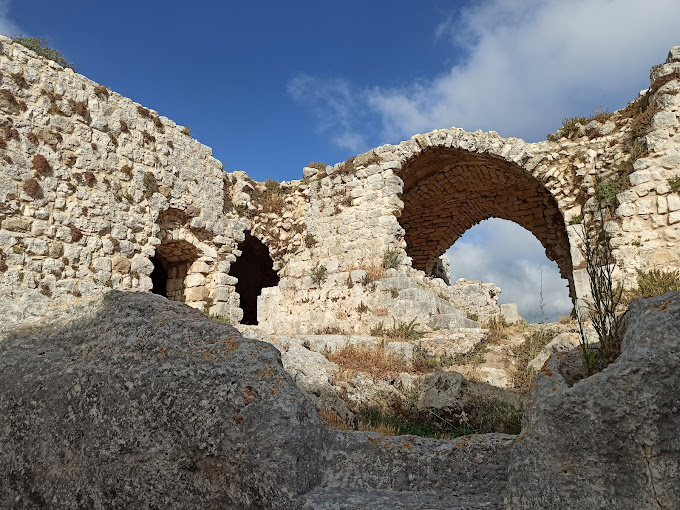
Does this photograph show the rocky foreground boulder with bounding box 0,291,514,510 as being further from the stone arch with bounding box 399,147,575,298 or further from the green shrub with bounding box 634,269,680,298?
the stone arch with bounding box 399,147,575,298

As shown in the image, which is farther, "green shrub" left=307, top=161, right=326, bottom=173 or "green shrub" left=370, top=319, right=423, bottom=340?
"green shrub" left=307, top=161, right=326, bottom=173

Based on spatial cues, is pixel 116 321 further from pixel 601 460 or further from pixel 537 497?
pixel 601 460

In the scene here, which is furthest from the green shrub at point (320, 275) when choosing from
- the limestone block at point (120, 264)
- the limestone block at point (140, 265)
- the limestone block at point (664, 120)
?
the limestone block at point (664, 120)

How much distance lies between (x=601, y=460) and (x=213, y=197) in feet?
32.5

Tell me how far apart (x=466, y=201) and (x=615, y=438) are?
44.7ft

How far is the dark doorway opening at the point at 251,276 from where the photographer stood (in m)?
17.0

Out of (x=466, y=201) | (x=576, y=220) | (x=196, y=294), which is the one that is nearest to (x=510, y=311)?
(x=576, y=220)

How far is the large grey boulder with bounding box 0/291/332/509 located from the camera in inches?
76.7

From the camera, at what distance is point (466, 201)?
14695mm

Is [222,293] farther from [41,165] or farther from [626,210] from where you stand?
[626,210]

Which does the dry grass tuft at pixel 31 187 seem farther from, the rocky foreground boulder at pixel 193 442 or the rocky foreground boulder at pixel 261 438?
the rocky foreground boulder at pixel 193 442

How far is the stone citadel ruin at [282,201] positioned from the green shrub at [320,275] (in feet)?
0.08

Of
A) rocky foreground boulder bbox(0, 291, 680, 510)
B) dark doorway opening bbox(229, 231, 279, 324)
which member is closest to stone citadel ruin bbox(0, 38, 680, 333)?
dark doorway opening bbox(229, 231, 279, 324)

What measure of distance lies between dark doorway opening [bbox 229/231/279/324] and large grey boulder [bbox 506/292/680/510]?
15.3 meters
